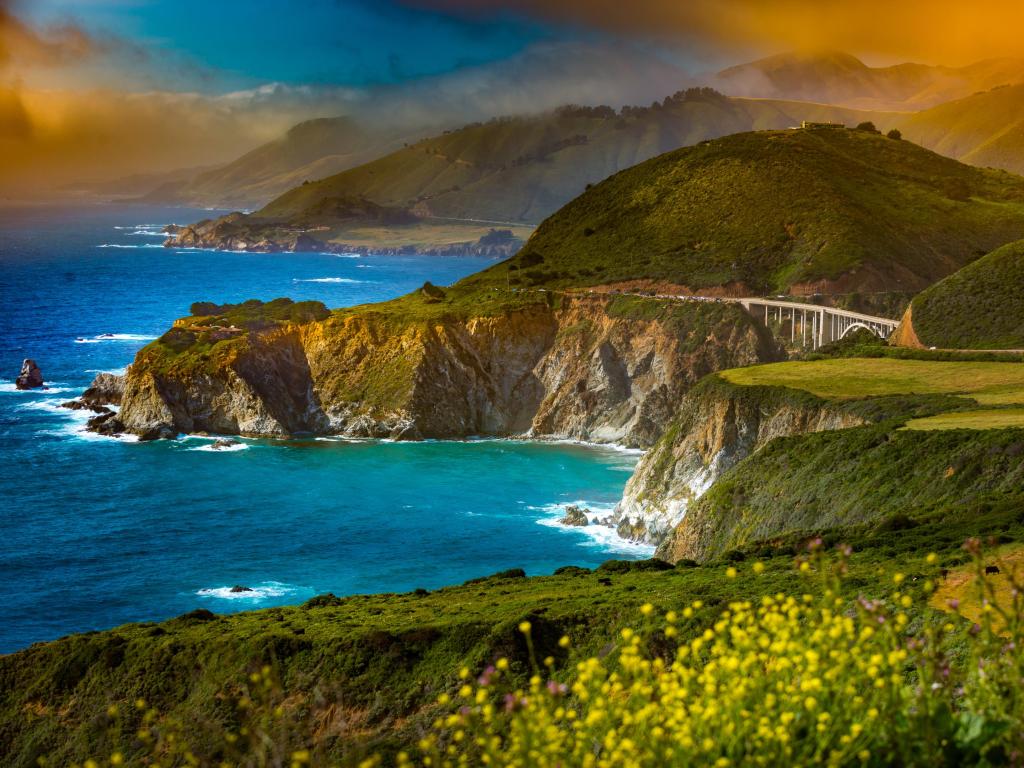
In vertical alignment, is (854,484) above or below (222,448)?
above

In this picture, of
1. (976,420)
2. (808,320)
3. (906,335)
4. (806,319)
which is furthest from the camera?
(806,319)

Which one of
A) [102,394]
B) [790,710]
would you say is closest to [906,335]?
[102,394]

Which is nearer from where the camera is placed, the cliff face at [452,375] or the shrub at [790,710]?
the shrub at [790,710]

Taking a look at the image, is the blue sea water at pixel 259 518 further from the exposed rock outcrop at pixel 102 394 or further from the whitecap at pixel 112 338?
the whitecap at pixel 112 338

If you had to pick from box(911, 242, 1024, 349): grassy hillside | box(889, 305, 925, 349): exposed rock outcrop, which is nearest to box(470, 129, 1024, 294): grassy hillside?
box(911, 242, 1024, 349): grassy hillside

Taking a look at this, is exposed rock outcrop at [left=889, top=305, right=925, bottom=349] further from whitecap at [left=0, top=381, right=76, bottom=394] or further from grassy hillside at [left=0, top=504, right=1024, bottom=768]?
whitecap at [left=0, top=381, right=76, bottom=394]

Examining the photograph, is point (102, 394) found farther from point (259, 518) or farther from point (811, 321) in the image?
point (811, 321)

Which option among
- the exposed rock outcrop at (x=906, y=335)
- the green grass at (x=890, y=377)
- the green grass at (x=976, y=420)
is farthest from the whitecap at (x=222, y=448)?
the green grass at (x=976, y=420)
